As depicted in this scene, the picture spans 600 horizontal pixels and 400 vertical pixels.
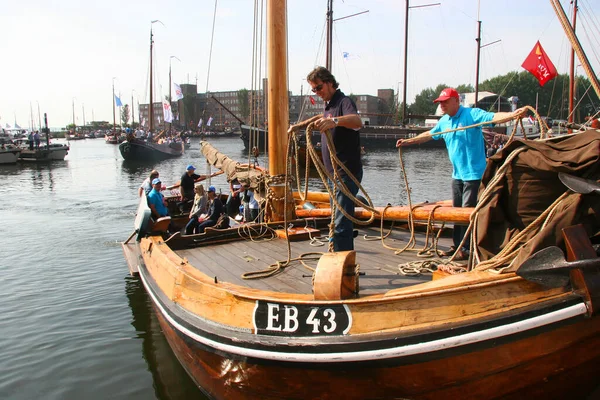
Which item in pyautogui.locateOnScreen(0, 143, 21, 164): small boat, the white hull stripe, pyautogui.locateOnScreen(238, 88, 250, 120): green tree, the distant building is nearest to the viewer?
the white hull stripe

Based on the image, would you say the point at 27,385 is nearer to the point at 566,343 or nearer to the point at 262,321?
the point at 262,321

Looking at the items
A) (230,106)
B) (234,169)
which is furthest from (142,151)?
(230,106)

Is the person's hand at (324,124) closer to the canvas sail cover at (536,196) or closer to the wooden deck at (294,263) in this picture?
the canvas sail cover at (536,196)

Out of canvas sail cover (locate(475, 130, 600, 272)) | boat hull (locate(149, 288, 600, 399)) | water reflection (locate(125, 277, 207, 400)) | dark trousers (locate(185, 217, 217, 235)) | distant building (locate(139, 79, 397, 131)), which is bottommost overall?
water reflection (locate(125, 277, 207, 400))

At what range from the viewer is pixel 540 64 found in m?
22.6

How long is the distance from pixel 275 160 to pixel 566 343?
438 cm

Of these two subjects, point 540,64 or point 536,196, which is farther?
point 540,64

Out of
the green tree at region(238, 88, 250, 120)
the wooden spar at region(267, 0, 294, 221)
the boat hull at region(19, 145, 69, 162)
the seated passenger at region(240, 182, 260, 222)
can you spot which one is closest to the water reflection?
the wooden spar at region(267, 0, 294, 221)

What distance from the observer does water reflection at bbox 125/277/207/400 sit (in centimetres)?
493

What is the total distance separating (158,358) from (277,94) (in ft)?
11.9

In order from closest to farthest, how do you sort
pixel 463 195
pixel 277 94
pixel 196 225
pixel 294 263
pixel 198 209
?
pixel 463 195, pixel 294 263, pixel 277 94, pixel 196 225, pixel 198 209

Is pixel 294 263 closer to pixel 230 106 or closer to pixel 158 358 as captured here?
pixel 158 358

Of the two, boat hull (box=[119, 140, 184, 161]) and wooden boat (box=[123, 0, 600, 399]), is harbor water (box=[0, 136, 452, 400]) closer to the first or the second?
wooden boat (box=[123, 0, 600, 399])

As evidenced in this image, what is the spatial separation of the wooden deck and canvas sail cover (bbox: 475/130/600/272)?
108cm
